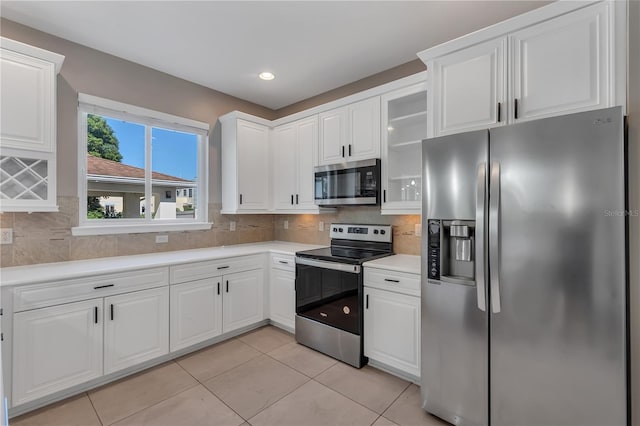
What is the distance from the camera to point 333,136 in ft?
10.7

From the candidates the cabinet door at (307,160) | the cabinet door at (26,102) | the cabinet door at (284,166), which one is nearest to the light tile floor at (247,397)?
the cabinet door at (307,160)

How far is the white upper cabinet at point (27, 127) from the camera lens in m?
2.12

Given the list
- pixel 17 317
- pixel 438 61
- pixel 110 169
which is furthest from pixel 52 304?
pixel 438 61

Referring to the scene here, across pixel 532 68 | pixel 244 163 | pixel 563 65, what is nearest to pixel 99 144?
pixel 244 163

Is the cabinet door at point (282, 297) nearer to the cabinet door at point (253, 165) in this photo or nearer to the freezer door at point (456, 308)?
the cabinet door at point (253, 165)

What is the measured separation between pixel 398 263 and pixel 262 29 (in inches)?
87.3

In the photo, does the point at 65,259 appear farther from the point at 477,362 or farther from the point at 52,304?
the point at 477,362

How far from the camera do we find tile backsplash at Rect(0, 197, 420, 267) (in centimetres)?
240

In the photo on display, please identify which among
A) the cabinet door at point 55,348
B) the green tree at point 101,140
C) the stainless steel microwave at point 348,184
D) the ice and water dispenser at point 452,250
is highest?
the green tree at point 101,140

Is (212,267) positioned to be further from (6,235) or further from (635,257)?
(635,257)

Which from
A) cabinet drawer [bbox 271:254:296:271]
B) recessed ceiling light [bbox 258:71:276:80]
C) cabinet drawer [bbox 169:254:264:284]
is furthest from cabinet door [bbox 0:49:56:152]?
cabinet drawer [bbox 271:254:296:271]

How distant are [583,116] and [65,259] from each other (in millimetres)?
3735

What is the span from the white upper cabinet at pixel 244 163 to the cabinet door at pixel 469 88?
88.1 inches

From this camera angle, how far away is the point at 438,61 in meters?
2.13
